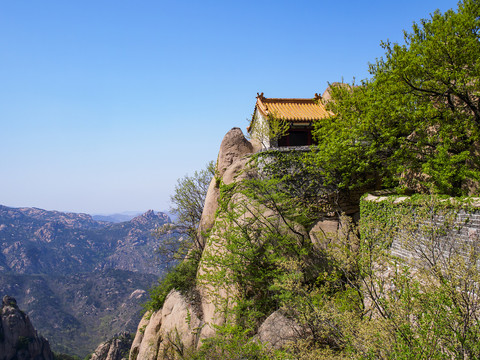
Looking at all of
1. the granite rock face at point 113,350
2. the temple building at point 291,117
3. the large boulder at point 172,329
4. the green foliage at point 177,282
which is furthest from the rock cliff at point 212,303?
the granite rock face at point 113,350

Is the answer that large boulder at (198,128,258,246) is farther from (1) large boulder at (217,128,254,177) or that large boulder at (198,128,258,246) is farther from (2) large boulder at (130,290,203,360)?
(2) large boulder at (130,290,203,360)

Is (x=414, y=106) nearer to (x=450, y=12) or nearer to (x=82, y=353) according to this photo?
(x=450, y=12)

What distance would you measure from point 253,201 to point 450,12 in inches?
499

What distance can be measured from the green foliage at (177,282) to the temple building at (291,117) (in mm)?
10451

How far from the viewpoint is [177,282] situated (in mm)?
20516

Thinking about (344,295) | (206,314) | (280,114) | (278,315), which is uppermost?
(280,114)

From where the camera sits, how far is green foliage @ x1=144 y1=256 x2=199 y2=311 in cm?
1989

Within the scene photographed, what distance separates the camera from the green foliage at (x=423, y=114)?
11.8 m

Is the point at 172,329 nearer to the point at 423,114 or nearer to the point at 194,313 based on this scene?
the point at 194,313

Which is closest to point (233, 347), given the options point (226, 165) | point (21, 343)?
point (226, 165)

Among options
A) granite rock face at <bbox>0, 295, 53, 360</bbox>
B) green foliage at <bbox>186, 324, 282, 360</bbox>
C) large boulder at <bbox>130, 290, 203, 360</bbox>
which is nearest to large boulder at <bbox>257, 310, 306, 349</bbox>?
green foliage at <bbox>186, 324, 282, 360</bbox>

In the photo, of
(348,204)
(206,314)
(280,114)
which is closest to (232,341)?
(206,314)

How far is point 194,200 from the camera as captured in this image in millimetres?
25812

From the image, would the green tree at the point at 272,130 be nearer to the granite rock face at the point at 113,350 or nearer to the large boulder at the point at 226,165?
the large boulder at the point at 226,165
